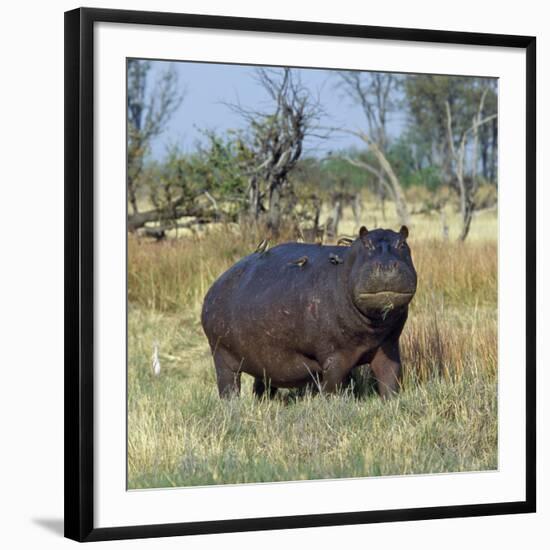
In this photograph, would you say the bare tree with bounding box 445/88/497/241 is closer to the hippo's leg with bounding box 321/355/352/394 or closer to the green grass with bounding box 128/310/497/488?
the green grass with bounding box 128/310/497/488

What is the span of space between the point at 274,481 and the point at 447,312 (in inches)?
160

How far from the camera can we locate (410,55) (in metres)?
8.02

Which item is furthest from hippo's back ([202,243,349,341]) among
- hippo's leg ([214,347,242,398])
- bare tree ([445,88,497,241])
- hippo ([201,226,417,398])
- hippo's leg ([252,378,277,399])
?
bare tree ([445,88,497,241])

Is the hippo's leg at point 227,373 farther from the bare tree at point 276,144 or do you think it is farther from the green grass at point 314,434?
the bare tree at point 276,144

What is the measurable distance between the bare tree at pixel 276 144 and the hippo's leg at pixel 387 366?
4808mm

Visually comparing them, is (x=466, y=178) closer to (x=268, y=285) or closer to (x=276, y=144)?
(x=276, y=144)

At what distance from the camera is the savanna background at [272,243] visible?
26.4ft

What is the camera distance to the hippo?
26.7ft

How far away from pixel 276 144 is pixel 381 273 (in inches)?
238

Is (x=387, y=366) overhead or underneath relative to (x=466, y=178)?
underneath

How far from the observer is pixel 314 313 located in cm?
852

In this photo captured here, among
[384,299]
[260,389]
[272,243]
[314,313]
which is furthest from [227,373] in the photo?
[272,243]

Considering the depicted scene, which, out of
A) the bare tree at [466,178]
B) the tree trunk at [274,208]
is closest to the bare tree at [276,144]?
the tree trunk at [274,208]

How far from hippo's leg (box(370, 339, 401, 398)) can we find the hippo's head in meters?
0.48
